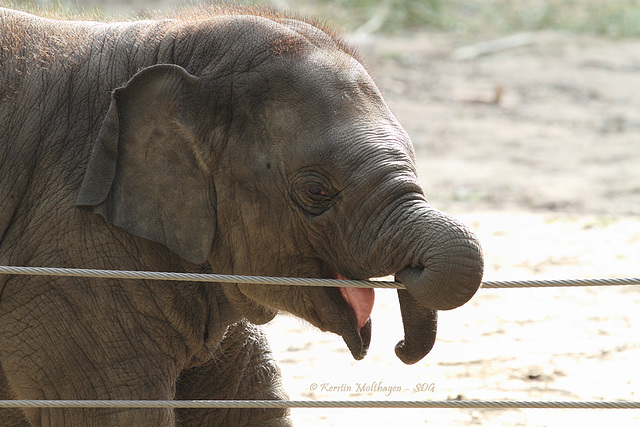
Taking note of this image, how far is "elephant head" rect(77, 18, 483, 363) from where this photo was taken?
314 centimetres

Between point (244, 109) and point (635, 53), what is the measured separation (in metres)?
13.0

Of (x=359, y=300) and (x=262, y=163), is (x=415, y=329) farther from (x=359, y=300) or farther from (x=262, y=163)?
(x=262, y=163)

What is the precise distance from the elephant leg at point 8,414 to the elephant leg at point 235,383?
60cm

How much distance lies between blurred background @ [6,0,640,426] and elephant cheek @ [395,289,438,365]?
831mm

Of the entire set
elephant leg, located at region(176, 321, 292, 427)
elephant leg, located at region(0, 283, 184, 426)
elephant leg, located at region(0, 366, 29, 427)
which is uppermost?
elephant leg, located at region(0, 283, 184, 426)

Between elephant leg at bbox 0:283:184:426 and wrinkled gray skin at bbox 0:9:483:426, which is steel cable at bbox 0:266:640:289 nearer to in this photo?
wrinkled gray skin at bbox 0:9:483:426

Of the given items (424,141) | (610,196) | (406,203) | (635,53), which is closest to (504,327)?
(406,203)

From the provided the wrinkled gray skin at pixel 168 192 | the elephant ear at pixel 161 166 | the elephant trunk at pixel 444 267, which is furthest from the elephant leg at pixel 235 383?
the elephant trunk at pixel 444 267

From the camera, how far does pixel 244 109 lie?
324 cm

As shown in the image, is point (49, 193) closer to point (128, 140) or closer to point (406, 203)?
point (128, 140)

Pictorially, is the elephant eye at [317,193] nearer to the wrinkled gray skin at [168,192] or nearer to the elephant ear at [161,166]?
the wrinkled gray skin at [168,192]

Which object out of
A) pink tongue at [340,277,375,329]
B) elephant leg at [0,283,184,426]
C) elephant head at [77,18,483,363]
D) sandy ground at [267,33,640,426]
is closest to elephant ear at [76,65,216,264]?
elephant head at [77,18,483,363]

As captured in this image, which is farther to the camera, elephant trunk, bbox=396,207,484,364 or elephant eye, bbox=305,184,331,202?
elephant eye, bbox=305,184,331,202

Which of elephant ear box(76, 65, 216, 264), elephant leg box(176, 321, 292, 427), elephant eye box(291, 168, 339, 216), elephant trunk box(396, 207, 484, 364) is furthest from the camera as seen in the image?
elephant leg box(176, 321, 292, 427)
